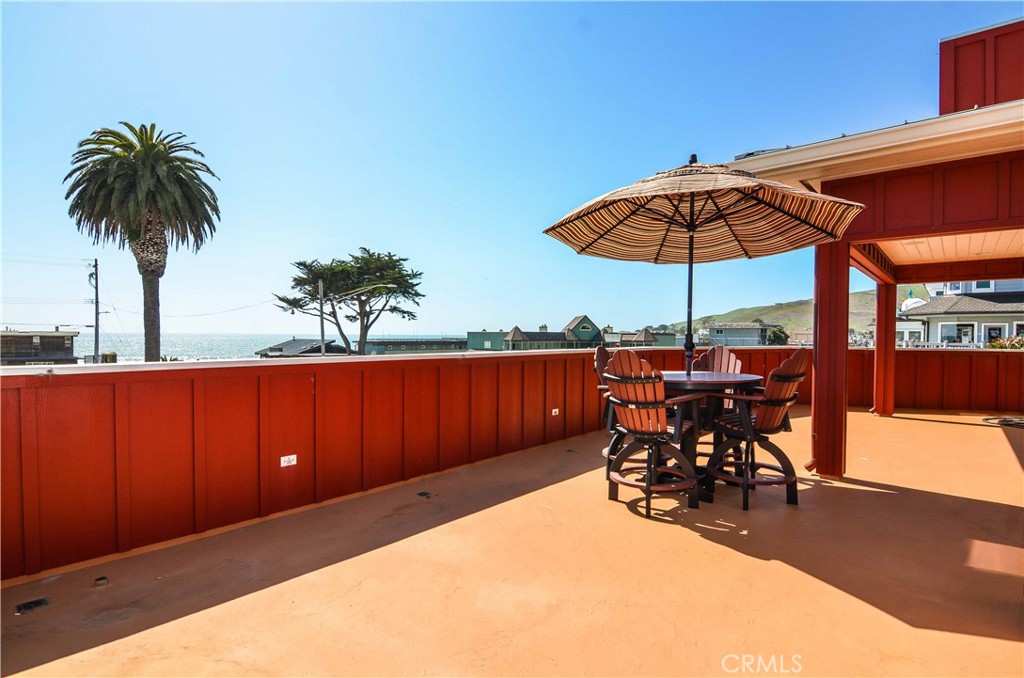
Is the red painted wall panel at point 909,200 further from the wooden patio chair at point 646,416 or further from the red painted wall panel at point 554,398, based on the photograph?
the red painted wall panel at point 554,398

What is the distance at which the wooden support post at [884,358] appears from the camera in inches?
278

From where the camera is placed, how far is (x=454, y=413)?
13.7 feet

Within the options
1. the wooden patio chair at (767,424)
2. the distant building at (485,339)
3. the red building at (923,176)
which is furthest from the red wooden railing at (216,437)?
the distant building at (485,339)

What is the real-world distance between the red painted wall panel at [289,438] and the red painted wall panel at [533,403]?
2.27 metres

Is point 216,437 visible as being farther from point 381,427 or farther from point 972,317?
point 972,317

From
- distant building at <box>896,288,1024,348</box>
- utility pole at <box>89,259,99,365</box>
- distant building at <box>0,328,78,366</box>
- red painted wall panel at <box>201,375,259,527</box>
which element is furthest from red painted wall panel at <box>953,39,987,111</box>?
utility pole at <box>89,259,99,365</box>

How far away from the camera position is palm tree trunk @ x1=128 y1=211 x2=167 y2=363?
15773 mm

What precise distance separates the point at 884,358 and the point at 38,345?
36.6m

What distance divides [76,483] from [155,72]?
1383 cm

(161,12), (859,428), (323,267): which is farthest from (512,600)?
(323,267)

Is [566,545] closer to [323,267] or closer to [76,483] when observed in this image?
[76,483]

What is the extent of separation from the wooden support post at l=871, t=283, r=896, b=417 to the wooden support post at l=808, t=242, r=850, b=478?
4.18 m

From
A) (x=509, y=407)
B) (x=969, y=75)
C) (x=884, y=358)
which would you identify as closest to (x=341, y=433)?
(x=509, y=407)

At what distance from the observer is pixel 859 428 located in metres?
6.08
